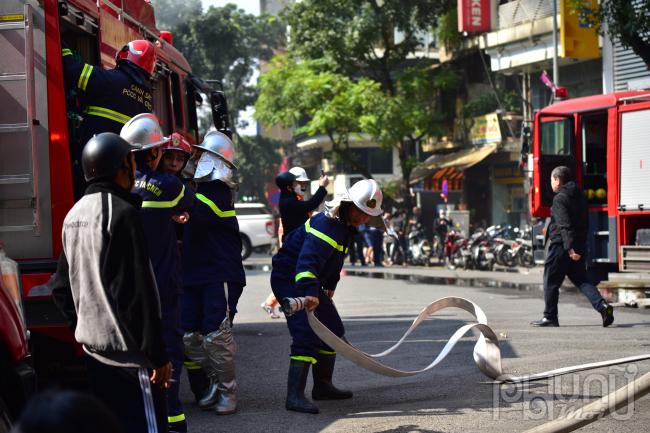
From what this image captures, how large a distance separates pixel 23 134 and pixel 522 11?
2551 centimetres

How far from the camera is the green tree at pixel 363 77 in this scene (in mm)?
33656

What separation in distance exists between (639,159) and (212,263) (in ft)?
35.0

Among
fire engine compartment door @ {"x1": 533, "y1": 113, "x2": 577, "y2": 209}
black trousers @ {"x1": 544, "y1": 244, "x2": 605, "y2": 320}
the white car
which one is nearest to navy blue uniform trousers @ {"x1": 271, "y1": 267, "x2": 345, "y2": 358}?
black trousers @ {"x1": 544, "y1": 244, "x2": 605, "y2": 320}

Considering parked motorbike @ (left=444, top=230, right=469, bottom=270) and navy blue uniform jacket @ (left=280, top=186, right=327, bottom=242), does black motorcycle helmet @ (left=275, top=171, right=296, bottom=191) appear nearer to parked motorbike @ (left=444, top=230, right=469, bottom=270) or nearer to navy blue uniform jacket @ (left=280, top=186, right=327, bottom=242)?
navy blue uniform jacket @ (left=280, top=186, right=327, bottom=242)

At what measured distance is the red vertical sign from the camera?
31.2 metres

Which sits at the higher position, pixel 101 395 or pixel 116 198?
pixel 116 198

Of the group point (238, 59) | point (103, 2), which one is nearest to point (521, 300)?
point (103, 2)

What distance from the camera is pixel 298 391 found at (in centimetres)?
677

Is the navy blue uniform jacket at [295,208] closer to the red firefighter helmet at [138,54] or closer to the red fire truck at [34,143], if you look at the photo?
the red firefighter helmet at [138,54]

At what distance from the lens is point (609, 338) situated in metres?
10.2

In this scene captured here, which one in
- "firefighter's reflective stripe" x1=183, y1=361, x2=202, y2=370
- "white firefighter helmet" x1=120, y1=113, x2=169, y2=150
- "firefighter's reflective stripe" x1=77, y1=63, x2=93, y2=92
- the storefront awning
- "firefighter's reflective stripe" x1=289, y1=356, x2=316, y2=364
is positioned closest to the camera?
"white firefighter helmet" x1=120, y1=113, x2=169, y2=150

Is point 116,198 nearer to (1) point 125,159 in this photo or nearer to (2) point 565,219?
(1) point 125,159

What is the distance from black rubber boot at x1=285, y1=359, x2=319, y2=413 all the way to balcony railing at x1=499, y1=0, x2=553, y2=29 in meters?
24.0

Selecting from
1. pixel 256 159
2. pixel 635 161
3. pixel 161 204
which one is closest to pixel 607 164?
pixel 635 161
